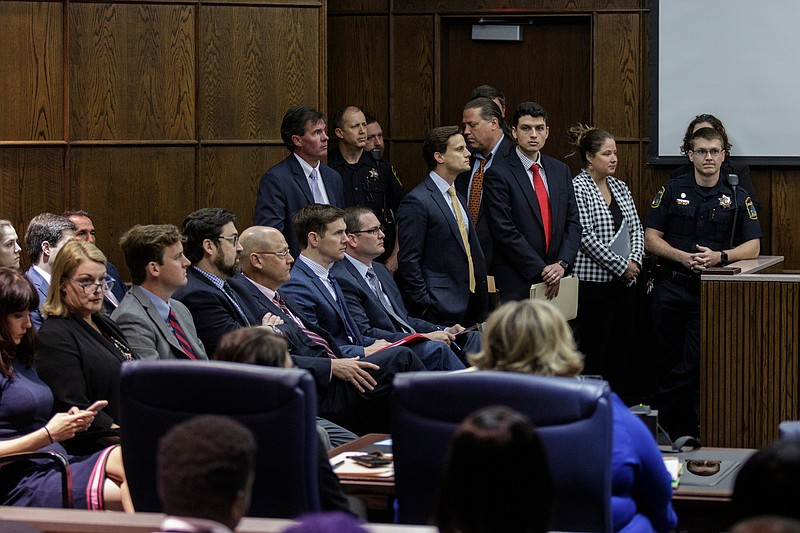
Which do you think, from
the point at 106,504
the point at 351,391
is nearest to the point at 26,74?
the point at 351,391

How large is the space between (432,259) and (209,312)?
69.9 inches

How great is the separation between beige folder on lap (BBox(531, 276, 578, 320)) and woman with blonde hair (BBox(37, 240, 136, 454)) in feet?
8.98

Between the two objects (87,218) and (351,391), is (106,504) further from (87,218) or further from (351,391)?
(87,218)

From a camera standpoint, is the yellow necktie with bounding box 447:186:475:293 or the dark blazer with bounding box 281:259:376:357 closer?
the dark blazer with bounding box 281:259:376:357

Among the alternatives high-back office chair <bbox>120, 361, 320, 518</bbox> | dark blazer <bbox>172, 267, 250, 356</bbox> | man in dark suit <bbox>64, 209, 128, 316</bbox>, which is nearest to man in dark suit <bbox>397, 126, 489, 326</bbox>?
man in dark suit <bbox>64, 209, 128, 316</bbox>

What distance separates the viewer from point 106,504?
347 cm

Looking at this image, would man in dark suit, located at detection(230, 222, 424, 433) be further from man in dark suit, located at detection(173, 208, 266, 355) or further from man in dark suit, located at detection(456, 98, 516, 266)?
man in dark suit, located at detection(456, 98, 516, 266)

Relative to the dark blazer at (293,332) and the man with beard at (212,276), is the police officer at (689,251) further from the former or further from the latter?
the man with beard at (212,276)

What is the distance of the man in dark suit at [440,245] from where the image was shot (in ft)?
19.9

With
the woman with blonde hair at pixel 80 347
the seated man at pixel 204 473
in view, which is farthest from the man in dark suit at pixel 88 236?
the seated man at pixel 204 473

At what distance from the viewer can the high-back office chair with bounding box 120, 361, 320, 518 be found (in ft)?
8.54

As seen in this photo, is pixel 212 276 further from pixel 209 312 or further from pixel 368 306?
pixel 368 306

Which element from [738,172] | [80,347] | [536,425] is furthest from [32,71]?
[536,425]

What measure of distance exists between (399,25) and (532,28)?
0.86 meters
